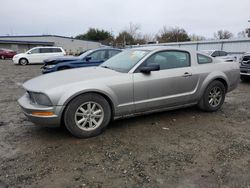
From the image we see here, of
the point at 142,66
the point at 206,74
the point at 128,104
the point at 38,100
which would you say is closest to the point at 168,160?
the point at 128,104

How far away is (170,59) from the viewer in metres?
4.73

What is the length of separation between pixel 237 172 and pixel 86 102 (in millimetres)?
2340

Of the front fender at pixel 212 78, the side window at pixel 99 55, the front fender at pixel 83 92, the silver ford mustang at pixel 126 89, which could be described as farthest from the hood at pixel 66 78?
the side window at pixel 99 55

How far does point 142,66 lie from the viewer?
4340 millimetres

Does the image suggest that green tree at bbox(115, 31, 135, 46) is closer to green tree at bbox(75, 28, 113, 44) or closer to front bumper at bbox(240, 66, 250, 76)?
green tree at bbox(75, 28, 113, 44)

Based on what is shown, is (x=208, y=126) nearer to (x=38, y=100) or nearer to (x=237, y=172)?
(x=237, y=172)

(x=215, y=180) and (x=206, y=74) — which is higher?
(x=206, y=74)

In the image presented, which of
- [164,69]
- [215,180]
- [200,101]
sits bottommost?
[215,180]

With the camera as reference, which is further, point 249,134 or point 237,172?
point 249,134

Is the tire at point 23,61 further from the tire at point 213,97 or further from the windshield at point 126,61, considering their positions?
the tire at point 213,97

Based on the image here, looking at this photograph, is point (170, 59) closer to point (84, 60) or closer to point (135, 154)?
point (135, 154)

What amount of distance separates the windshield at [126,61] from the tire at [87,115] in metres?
0.82

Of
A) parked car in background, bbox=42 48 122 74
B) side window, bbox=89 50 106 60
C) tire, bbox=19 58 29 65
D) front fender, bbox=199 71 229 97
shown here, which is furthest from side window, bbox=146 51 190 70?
tire, bbox=19 58 29 65

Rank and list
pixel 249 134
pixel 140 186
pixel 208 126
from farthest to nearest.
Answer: pixel 208 126
pixel 249 134
pixel 140 186
